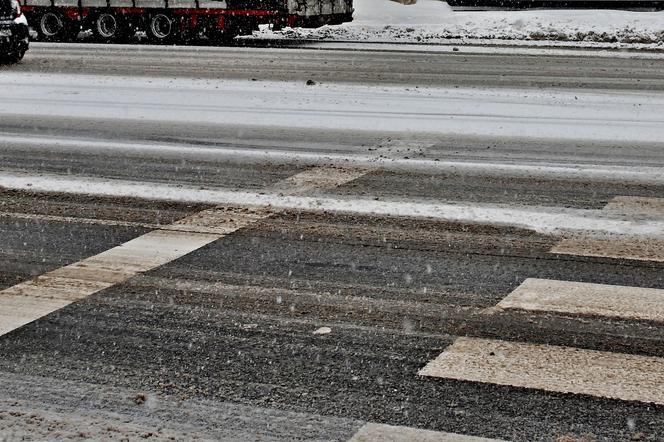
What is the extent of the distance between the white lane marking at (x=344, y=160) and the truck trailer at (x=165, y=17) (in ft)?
40.8

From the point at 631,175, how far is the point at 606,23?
16706mm

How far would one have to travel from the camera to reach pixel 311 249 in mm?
6332

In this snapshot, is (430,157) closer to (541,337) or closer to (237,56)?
(541,337)

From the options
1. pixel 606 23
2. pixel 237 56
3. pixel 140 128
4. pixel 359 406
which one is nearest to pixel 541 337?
pixel 359 406

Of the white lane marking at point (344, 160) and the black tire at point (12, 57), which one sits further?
the black tire at point (12, 57)

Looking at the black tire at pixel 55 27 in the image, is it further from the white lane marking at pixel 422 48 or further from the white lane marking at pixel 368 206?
the white lane marking at pixel 368 206

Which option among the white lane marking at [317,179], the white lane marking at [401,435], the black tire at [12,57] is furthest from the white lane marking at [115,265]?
the black tire at [12,57]

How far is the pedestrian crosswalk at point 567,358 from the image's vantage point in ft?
14.0

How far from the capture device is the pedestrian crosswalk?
425 cm

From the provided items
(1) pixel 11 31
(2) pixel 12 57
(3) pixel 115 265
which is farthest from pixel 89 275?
(2) pixel 12 57

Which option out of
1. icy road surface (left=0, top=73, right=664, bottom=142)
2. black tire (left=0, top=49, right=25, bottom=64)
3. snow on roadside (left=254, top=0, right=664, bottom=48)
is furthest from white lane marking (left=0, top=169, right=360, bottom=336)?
snow on roadside (left=254, top=0, right=664, bottom=48)

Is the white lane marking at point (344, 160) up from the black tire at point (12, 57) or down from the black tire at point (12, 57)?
down

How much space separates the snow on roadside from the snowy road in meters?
11.0

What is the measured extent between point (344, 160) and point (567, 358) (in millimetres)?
5001
